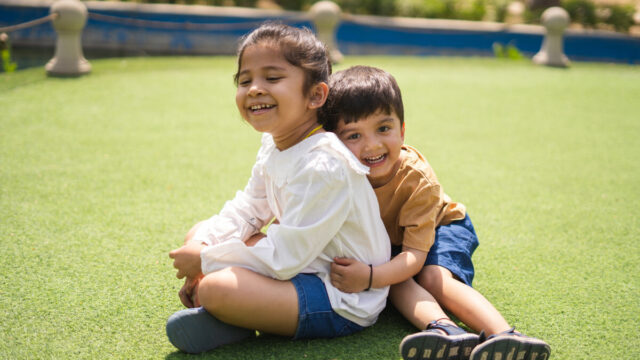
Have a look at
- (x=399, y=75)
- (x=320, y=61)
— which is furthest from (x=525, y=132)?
(x=320, y=61)

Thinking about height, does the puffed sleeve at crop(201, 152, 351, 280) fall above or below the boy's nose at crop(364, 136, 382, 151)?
below

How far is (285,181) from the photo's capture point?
208 cm

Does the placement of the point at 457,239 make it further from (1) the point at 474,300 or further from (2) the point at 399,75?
(2) the point at 399,75

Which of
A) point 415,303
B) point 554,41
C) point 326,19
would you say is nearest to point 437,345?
point 415,303

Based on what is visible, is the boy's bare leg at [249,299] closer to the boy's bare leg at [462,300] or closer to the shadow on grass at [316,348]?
the shadow on grass at [316,348]

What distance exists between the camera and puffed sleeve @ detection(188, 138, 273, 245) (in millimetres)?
2359

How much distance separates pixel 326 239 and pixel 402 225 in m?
0.45

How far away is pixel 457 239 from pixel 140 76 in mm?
6675

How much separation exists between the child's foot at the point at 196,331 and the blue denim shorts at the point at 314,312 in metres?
0.29

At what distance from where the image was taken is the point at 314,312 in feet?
6.60

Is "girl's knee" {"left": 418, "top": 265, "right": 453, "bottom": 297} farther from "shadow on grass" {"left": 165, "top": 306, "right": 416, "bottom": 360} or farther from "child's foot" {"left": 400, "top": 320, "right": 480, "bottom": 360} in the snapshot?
"child's foot" {"left": 400, "top": 320, "right": 480, "bottom": 360}

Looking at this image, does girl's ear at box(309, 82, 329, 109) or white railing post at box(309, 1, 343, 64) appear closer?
girl's ear at box(309, 82, 329, 109)

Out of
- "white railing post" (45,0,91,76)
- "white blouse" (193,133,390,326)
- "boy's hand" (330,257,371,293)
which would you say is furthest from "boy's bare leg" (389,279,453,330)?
"white railing post" (45,0,91,76)

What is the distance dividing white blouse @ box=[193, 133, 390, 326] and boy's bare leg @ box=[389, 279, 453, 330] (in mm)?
130
